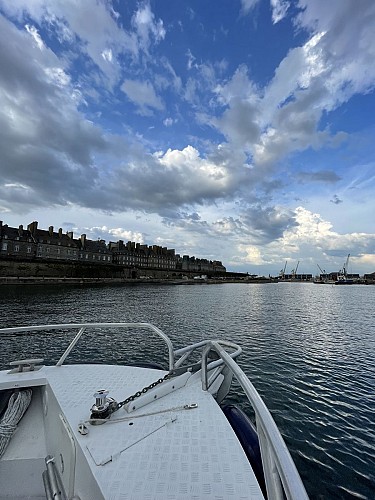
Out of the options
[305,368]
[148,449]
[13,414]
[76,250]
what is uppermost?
[76,250]

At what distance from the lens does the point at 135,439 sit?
337cm

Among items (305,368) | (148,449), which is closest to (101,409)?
(148,449)

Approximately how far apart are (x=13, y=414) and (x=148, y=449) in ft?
9.41

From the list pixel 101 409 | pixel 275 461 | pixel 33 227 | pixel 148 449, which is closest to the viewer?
pixel 275 461

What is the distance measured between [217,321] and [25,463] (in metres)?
23.4

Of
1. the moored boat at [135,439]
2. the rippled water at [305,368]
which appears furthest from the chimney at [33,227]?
the moored boat at [135,439]

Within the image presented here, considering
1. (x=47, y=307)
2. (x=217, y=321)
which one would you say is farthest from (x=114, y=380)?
(x=47, y=307)

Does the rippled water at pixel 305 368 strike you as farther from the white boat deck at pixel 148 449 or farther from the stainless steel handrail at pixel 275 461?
the stainless steel handrail at pixel 275 461

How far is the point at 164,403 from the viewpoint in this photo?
14.3ft

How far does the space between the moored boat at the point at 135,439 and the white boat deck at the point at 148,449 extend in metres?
0.01

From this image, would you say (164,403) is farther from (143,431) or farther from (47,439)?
(47,439)

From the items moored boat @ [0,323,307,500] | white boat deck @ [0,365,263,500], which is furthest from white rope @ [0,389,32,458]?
white boat deck @ [0,365,263,500]

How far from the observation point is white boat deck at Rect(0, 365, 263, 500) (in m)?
2.70

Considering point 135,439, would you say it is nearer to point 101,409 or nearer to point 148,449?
point 148,449
